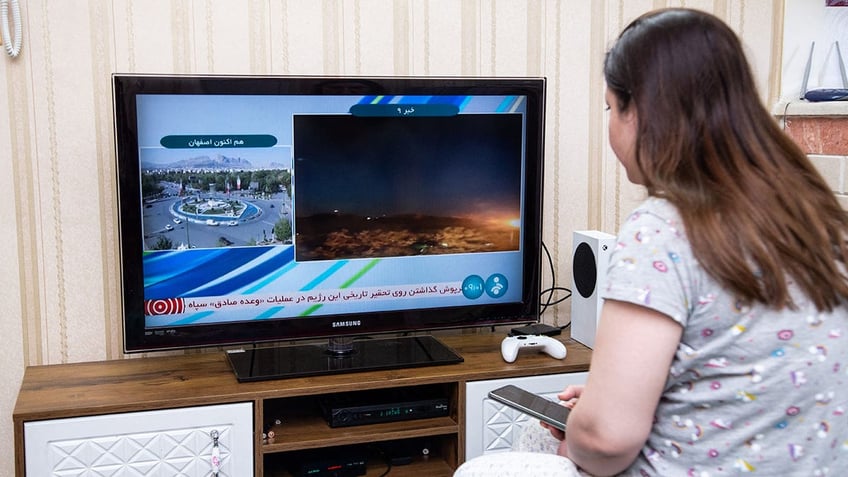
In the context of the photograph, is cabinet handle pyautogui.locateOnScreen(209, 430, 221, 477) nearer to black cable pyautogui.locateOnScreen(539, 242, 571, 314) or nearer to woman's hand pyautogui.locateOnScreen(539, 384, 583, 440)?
woman's hand pyautogui.locateOnScreen(539, 384, 583, 440)

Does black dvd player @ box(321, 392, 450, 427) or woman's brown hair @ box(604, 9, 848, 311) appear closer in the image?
woman's brown hair @ box(604, 9, 848, 311)

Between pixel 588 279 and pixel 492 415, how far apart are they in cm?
53

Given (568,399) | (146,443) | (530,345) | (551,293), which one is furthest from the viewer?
(551,293)

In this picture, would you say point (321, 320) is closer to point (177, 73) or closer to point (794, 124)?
point (177, 73)

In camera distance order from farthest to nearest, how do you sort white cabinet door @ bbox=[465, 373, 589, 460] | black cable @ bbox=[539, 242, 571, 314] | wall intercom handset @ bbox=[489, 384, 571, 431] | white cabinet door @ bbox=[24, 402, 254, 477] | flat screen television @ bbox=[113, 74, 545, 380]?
black cable @ bbox=[539, 242, 571, 314] < white cabinet door @ bbox=[465, 373, 589, 460] < flat screen television @ bbox=[113, 74, 545, 380] < white cabinet door @ bbox=[24, 402, 254, 477] < wall intercom handset @ bbox=[489, 384, 571, 431]

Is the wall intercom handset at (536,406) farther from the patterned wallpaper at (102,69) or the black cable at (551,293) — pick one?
the patterned wallpaper at (102,69)

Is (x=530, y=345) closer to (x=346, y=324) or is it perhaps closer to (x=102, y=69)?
(x=346, y=324)

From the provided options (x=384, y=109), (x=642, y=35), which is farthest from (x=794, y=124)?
(x=642, y=35)

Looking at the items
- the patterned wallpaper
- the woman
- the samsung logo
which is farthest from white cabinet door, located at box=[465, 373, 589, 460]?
the woman

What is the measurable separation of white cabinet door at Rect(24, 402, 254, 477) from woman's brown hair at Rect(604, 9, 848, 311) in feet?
4.49

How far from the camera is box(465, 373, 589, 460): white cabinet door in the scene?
251 centimetres

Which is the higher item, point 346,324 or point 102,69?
point 102,69

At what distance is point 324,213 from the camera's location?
2535 millimetres

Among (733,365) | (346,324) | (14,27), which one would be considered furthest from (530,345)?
(14,27)
